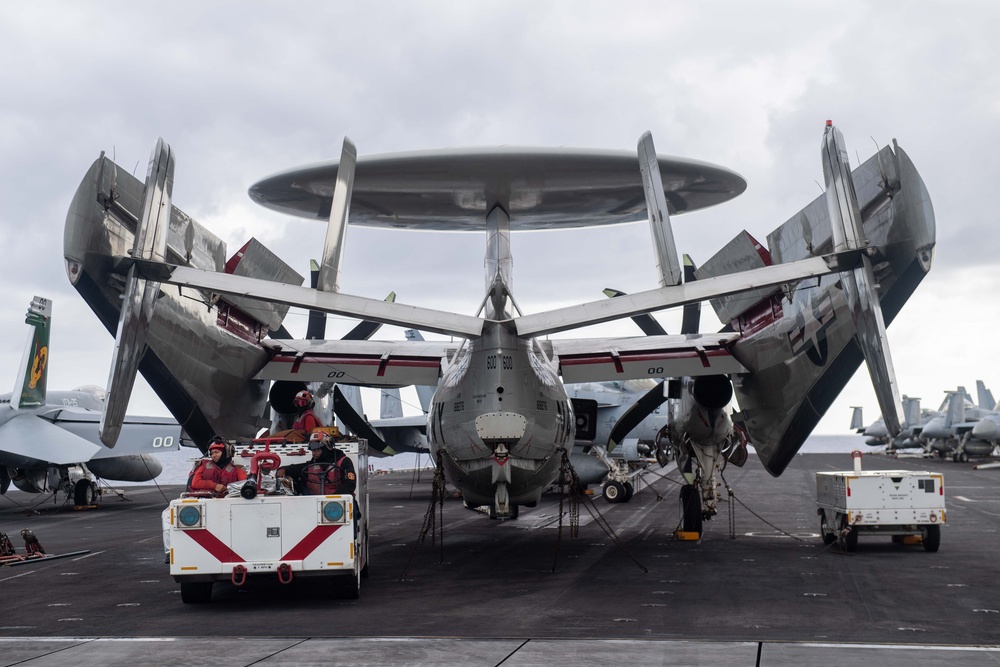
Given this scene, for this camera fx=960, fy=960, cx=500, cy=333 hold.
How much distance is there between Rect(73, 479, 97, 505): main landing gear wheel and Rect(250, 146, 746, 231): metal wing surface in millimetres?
20489

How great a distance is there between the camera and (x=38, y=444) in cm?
2878

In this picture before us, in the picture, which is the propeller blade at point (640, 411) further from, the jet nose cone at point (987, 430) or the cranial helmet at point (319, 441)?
the jet nose cone at point (987, 430)

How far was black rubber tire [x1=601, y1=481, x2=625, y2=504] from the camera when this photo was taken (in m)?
30.4

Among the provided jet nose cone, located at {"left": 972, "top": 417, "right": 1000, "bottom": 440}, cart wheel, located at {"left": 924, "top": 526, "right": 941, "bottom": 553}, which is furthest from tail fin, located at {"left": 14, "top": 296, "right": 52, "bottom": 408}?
jet nose cone, located at {"left": 972, "top": 417, "right": 1000, "bottom": 440}

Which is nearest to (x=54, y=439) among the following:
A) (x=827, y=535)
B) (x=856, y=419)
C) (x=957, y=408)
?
A: (x=827, y=535)

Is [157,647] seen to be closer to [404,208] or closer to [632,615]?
[632,615]

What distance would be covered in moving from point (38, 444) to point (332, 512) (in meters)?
21.7

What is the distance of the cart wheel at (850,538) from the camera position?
1628 centimetres

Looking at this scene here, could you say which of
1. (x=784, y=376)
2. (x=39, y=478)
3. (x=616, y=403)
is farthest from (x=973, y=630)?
(x=39, y=478)

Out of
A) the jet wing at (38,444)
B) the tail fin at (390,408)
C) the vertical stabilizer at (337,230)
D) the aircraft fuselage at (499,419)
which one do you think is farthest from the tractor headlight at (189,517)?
the tail fin at (390,408)

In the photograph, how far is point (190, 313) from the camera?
13734 mm

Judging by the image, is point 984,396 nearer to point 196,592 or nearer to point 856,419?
point 856,419

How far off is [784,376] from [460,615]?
7.53 meters

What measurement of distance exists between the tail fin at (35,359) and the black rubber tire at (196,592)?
73.6 feet
